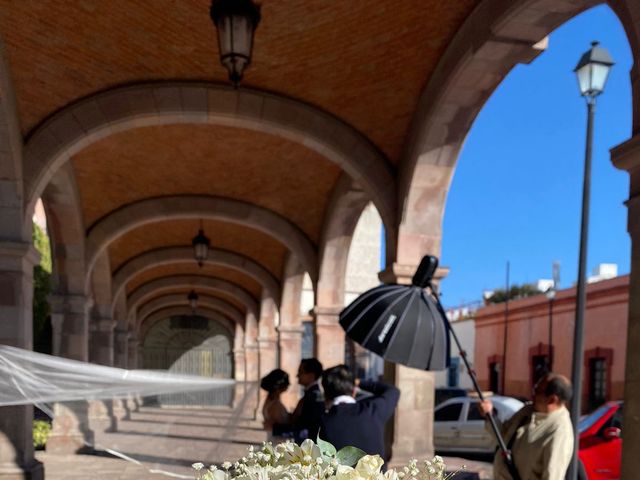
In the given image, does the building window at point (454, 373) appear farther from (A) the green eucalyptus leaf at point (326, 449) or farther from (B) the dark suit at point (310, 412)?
(A) the green eucalyptus leaf at point (326, 449)

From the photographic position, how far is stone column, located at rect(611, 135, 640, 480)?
10.6ft

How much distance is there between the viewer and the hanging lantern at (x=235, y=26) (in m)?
4.21

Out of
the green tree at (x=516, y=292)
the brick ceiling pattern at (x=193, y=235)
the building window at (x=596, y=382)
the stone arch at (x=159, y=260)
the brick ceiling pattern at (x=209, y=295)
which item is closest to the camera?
the brick ceiling pattern at (x=193, y=235)

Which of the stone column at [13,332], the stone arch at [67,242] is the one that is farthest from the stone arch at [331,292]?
the stone column at [13,332]

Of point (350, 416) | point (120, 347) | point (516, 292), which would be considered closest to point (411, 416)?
point (350, 416)

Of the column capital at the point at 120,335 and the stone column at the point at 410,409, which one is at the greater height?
the stone column at the point at 410,409

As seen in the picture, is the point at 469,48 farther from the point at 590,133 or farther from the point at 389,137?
the point at 590,133

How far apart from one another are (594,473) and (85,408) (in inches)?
225

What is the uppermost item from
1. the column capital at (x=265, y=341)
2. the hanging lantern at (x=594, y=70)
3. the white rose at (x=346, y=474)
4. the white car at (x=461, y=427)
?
the hanging lantern at (x=594, y=70)

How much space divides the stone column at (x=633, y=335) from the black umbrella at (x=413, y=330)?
595mm

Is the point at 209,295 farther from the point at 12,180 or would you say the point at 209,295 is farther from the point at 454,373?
the point at 12,180

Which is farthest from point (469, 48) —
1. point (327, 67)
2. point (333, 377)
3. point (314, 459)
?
A: point (314, 459)

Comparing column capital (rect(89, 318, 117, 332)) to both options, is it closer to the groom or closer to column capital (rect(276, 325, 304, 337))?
column capital (rect(276, 325, 304, 337))

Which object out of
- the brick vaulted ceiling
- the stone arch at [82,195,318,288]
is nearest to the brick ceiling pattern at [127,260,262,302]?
the stone arch at [82,195,318,288]
